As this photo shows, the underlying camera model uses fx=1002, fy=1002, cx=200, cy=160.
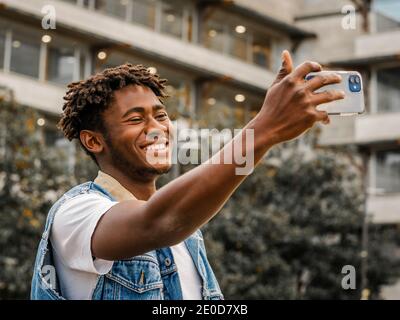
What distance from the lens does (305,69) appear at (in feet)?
9.56

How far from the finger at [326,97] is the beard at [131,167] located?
1013 millimetres

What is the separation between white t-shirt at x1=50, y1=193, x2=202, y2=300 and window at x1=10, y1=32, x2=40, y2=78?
85.9 feet

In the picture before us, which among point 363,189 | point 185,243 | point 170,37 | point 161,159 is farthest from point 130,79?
point 170,37

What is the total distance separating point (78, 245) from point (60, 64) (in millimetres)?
27762

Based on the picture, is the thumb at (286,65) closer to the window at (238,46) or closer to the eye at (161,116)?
the eye at (161,116)

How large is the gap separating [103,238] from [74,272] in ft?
0.95

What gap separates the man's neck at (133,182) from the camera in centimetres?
383

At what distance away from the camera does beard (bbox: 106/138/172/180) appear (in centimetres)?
379

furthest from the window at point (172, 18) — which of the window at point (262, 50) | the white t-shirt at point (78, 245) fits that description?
the white t-shirt at point (78, 245)

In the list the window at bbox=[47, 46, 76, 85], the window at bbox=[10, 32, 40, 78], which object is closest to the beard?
the window at bbox=[10, 32, 40, 78]

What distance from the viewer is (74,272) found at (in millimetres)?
3449

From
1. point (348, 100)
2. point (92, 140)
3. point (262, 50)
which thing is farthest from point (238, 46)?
point (348, 100)
